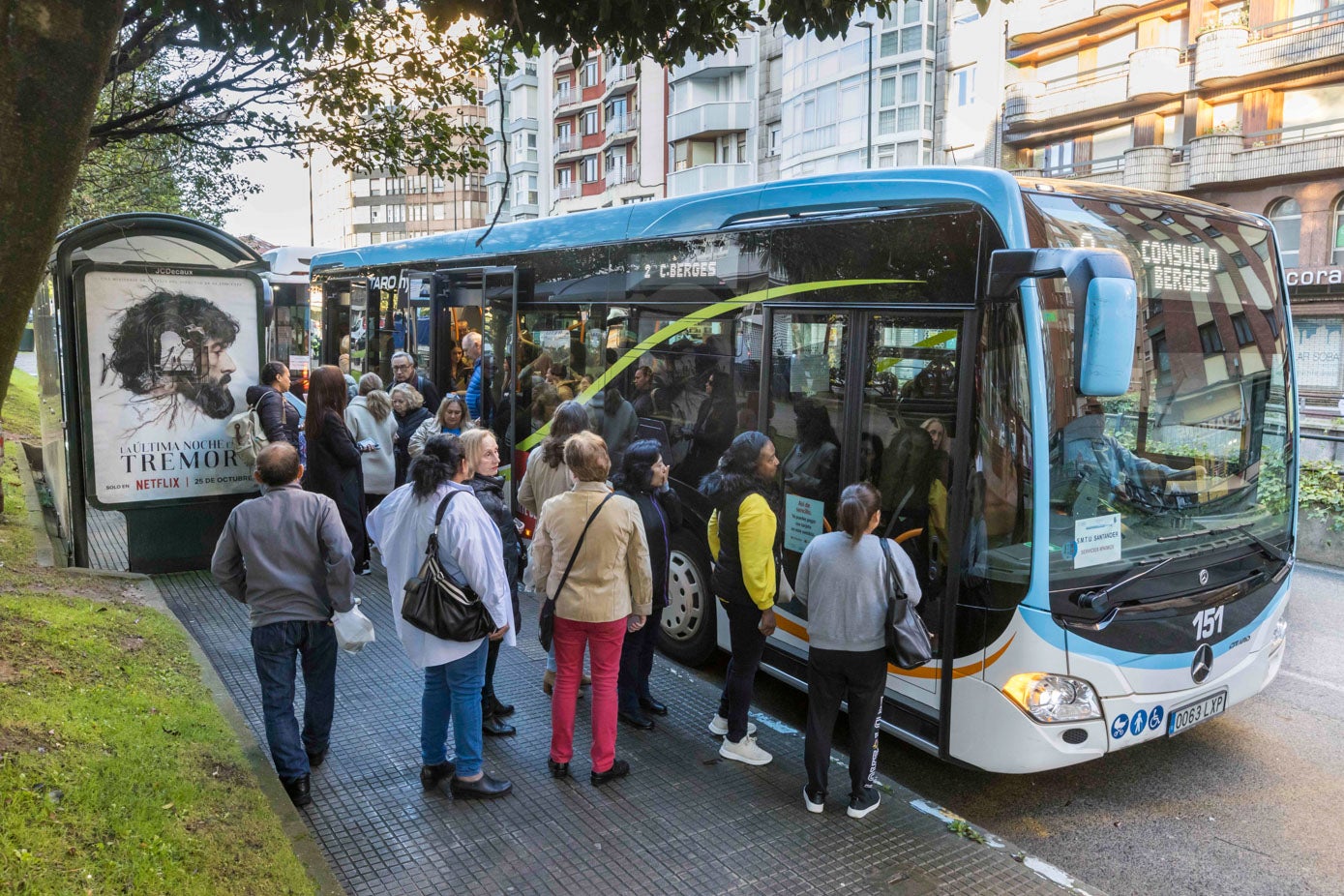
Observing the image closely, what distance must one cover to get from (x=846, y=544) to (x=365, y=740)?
9.13 ft

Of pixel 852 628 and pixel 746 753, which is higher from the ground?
Result: pixel 852 628

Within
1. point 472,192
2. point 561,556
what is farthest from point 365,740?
point 472,192

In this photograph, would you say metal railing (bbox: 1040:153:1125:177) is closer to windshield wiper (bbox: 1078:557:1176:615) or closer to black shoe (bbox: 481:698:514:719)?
windshield wiper (bbox: 1078:557:1176:615)

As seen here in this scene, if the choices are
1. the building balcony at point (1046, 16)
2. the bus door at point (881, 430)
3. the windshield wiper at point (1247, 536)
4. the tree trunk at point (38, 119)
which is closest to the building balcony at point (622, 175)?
the building balcony at point (1046, 16)

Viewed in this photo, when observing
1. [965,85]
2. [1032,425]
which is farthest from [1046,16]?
[1032,425]

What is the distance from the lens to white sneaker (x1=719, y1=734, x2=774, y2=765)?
532cm

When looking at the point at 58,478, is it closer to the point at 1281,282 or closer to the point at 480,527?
the point at 480,527

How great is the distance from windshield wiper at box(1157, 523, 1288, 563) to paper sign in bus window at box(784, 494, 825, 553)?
1.75 meters

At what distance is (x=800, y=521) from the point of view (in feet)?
19.2

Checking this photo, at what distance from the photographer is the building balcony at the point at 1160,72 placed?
29.2m

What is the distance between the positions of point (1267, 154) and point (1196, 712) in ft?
89.4

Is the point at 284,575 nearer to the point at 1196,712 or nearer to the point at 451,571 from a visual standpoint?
the point at 451,571

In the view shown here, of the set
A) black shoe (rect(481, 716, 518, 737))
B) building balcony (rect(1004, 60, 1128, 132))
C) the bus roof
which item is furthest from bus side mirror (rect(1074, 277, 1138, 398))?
building balcony (rect(1004, 60, 1128, 132))

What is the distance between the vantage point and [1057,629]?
4605 millimetres
